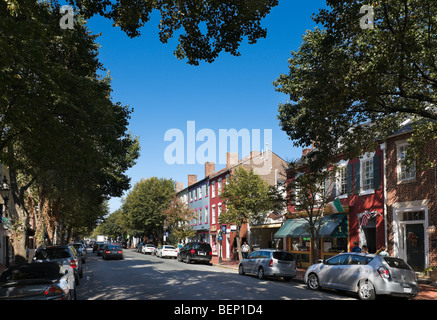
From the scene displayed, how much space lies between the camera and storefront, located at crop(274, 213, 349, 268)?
2366cm

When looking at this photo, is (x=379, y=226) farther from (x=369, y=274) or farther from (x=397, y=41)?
(x=397, y=41)

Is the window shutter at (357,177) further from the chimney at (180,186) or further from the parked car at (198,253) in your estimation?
the chimney at (180,186)

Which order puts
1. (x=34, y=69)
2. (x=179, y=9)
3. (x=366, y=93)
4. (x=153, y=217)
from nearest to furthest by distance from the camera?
(x=179, y=9)
(x=34, y=69)
(x=366, y=93)
(x=153, y=217)

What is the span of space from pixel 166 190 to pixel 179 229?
13676 millimetres

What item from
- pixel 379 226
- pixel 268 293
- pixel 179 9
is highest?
pixel 179 9

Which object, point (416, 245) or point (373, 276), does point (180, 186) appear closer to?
point (416, 245)

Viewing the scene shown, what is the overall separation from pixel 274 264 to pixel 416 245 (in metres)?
6.68

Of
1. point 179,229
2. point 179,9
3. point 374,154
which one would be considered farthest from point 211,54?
point 179,229

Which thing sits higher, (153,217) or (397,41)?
(397,41)

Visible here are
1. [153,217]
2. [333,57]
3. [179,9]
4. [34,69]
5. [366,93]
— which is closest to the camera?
[179,9]

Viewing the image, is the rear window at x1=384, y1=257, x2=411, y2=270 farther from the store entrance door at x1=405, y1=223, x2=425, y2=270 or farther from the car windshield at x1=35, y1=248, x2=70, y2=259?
the car windshield at x1=35, y1=248, x2=70, y2=259

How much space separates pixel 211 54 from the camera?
1009 centimetres

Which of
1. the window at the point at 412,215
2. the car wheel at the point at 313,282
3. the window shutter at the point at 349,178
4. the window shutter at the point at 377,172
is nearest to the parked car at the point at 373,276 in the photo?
the car wheel at the point at 313,282

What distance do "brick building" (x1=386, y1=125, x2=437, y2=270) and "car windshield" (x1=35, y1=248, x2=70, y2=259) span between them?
15.1 m
